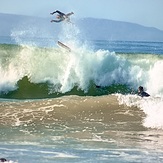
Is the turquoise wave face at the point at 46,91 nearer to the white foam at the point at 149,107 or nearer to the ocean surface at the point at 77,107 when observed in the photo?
the ocean surface at the point at 77,107

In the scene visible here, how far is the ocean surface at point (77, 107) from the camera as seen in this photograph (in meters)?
13.7

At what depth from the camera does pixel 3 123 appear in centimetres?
1780

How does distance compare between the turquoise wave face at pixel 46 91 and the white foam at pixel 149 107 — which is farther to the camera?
the turquoise wave face at pixel 46 91

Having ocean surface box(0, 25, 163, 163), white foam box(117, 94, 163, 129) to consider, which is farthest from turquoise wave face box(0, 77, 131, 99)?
white foam box(117, 94, 163, 129)

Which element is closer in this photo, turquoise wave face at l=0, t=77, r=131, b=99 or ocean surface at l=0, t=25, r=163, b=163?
ocean surface at l=0, t=25, r=163, b=163

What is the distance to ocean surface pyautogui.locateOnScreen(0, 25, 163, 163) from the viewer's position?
13727 mm

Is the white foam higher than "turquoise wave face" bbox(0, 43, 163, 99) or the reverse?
the reverse

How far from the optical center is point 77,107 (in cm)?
2053

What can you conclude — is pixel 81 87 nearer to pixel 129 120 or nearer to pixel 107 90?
pixel 107 90

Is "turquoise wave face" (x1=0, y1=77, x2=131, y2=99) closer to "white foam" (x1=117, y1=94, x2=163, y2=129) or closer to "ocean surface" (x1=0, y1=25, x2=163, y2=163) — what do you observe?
"ocean surface" (x1=0, y1=25, x2=163, y2=163)

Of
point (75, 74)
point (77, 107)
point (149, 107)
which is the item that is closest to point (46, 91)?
point (75, 74)

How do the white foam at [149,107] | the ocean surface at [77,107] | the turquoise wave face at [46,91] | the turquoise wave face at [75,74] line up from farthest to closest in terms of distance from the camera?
the turquoise wave face at [75,74]
the turquoise wave face at [46,91]
the white foam at [149,107]
the ocean surface at [77,107]

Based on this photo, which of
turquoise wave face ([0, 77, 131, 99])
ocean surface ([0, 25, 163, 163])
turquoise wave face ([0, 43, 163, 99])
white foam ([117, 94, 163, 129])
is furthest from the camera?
turquoise wave face ([0, 43, 163, 99])

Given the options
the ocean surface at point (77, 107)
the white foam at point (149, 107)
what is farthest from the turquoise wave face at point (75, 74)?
the white foam at point (149, 107)
